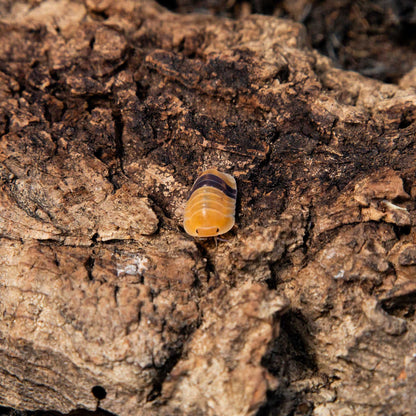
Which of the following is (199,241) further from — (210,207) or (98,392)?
(98,392)

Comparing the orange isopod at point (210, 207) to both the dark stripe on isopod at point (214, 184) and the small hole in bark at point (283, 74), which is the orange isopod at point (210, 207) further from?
the small hole in bark at point (283, 74)

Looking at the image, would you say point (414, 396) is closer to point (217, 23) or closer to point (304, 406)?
point (304, 406)

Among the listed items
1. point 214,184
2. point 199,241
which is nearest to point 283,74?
point 214,184

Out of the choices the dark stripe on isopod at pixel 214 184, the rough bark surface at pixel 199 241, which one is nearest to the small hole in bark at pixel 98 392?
the rough bark surface at pixel 199 241

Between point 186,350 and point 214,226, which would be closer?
point 186,350

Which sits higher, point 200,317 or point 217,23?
point 217,23

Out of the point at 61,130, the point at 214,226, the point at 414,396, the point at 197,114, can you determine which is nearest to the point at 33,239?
the point at 61,130

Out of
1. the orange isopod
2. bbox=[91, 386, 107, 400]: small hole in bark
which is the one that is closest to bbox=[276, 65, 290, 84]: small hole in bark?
the orange isopod
